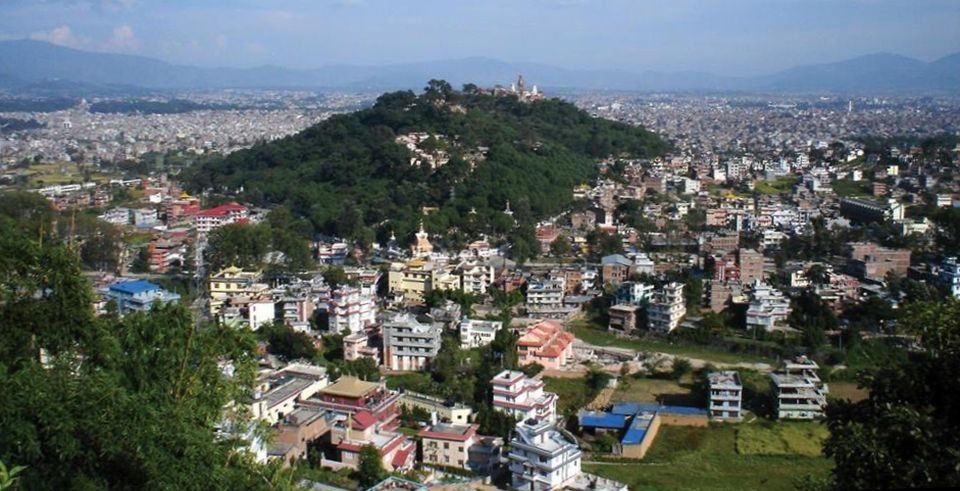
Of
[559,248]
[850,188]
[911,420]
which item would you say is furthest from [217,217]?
[911,420]

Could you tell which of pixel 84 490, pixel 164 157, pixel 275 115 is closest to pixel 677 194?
pixel 164 157

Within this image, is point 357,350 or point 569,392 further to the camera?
point 357,350

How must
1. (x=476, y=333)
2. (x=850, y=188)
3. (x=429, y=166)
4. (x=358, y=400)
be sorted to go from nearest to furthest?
(x=358, y=400) < (x=476, y=333) < (x=429, y=166) < (x=850, y=188)

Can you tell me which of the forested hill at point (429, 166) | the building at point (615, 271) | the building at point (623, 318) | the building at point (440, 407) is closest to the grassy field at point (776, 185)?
the forested hill at point (429, 166)

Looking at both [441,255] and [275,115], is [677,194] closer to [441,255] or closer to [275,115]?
[441,255]

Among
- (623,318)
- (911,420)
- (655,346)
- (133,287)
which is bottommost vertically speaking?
(655,346)

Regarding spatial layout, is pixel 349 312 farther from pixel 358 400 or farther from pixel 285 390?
pixel 358 400

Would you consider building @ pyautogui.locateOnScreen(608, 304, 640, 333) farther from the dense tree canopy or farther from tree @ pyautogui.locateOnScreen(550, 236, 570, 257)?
the dense tree canopy
